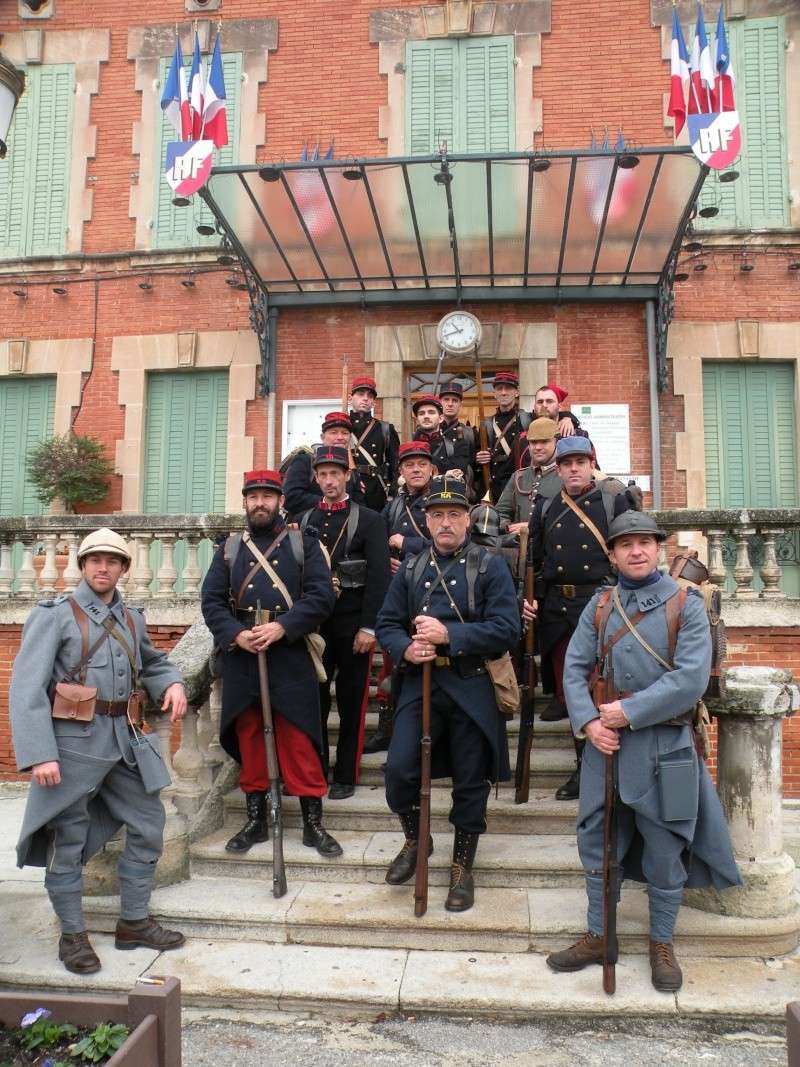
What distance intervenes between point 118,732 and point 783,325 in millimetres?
8988

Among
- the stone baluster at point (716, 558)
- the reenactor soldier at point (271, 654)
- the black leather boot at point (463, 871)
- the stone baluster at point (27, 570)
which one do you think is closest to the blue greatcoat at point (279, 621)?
the reenactor soldier at point (271, 654)

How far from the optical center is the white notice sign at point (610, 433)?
9875 millimetres

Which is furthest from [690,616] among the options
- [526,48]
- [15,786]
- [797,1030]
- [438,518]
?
[526,48]

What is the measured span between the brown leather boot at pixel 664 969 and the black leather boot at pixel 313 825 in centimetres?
179

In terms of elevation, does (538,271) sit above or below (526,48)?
below

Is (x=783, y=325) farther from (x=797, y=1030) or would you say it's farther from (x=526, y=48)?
(x=797, y=1030)

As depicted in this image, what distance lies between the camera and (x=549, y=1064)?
3271mm

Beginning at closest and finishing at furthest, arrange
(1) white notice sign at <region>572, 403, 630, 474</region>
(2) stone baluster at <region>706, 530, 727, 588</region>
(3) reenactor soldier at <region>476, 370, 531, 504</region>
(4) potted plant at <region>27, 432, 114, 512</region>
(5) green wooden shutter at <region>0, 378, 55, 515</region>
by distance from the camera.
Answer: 1. (2) stone baluster at <region>706, 530, 727, 588</region>
2. (3) reenactor soldier at <region>476, 370, 531, 504</region>
3. (1) white notice sign at <region>572, 403, 630, 474</region>
4. (4) potted plant at <region>27, 432, 114, 512</region>
5. (5) green wooden shutter at <region>0, 378, 55, 515</region>

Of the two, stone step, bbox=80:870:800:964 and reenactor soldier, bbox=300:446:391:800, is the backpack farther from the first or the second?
reenactor soldier, bbox=300:446:391:800

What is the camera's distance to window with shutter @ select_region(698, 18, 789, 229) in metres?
10.0

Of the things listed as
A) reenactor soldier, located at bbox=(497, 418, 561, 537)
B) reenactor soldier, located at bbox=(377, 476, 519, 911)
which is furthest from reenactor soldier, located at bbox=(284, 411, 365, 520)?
reenactor soldier, located at bbox=(377, 476, 519, 911)

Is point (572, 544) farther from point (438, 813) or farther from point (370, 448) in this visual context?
point (370, 448)

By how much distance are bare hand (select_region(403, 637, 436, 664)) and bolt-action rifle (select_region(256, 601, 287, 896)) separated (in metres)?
0.94

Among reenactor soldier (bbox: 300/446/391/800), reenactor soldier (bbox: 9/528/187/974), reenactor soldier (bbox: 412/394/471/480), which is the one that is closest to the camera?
reenactor soldier (bbox: 9/528/187/974)
